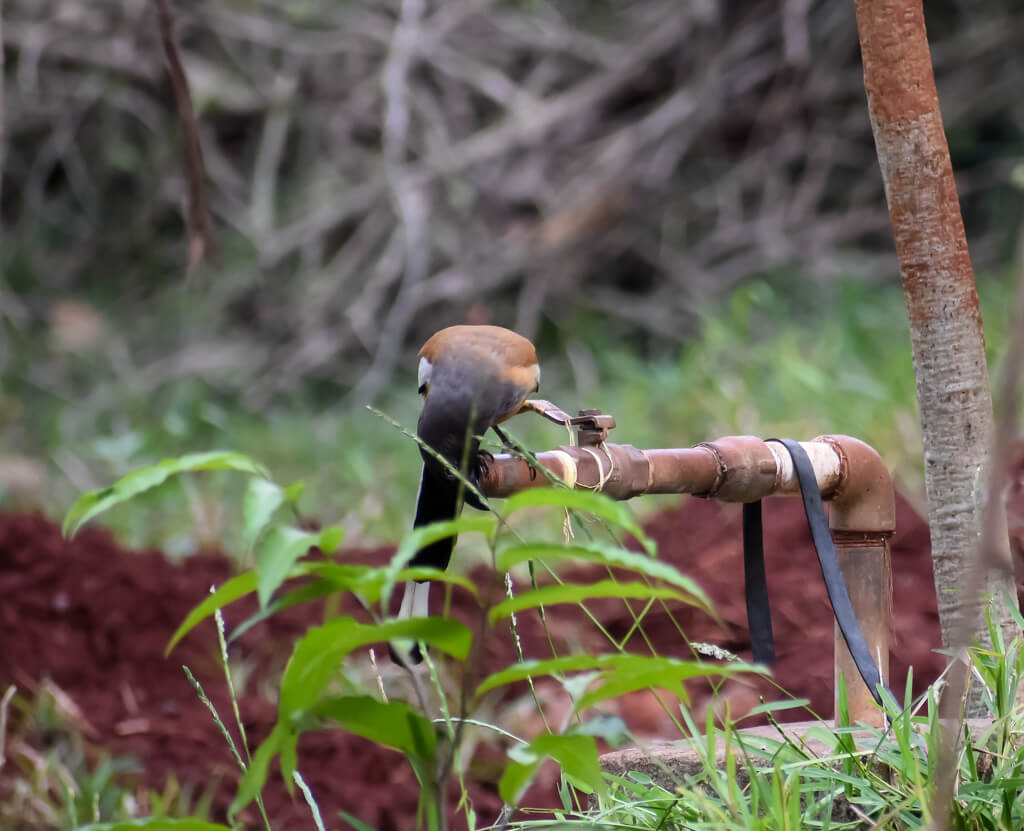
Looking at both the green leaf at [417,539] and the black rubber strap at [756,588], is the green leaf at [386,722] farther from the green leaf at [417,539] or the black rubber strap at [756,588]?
the black rubber strap at [756,588]

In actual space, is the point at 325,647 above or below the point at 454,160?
below

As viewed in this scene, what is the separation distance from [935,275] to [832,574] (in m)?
0.38

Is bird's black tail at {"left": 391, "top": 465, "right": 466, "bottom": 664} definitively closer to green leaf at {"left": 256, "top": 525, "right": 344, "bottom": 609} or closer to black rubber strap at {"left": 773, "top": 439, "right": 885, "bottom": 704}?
black rubber strap at {"left": 773, "top": 439, "right": 885, "bottom": 704}

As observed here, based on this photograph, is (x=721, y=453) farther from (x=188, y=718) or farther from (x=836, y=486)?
(x=188, y=718)

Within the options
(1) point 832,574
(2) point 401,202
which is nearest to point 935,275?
(1) point 832,574

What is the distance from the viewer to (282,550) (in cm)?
64

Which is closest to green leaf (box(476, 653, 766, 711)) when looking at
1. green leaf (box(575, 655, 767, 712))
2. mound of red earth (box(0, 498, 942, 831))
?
green leaf (box(575, 655, 767, 712))

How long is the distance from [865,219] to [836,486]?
3715 mm

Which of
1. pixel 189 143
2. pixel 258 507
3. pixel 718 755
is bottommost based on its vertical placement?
pixel 718 755

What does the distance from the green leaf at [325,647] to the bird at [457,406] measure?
0.45 meters

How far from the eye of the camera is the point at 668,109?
15.8 feet

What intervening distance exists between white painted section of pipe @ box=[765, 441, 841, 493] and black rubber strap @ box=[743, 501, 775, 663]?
0.07m

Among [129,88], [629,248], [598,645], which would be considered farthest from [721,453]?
[129,88]

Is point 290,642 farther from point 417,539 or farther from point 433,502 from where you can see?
point 417,539
